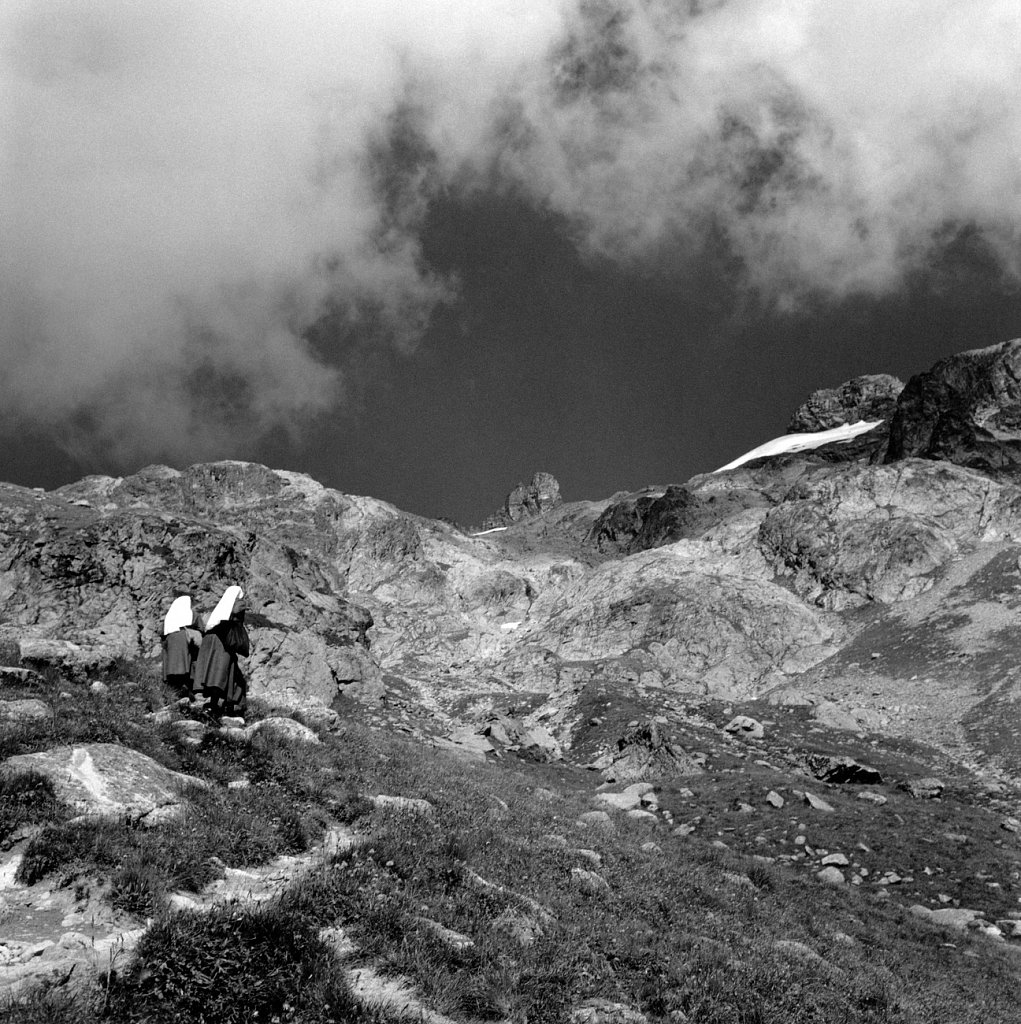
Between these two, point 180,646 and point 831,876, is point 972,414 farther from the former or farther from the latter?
point 180,646

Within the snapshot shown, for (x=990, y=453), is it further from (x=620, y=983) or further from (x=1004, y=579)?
(x=620, y=983)

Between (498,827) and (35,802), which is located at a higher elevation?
(35,802)

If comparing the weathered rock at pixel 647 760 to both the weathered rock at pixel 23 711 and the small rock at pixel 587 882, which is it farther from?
the weathered rock at pixel 23 711

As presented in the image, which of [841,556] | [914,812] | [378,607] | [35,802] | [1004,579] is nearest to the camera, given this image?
[35,802]

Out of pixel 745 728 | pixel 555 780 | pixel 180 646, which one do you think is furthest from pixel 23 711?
pixel 745 728

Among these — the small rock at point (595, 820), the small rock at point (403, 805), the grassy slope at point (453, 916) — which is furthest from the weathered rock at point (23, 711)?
the small rock at point (595, 820)

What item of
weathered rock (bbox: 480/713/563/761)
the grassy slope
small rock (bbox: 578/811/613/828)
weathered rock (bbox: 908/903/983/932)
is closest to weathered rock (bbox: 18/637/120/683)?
the grassy slope

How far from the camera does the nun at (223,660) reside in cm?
1550

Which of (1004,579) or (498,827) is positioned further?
(1004,579)

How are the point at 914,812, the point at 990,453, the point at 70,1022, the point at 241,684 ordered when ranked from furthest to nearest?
the point at 990,453 → the point at 914,812 → the point at 241,684 → the point at 70,1022

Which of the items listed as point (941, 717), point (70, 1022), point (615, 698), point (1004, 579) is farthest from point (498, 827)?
point (1004, 579)

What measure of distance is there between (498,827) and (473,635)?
99.7 metres

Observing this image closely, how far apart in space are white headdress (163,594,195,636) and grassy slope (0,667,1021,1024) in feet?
4.72

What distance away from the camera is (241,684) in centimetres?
1664
